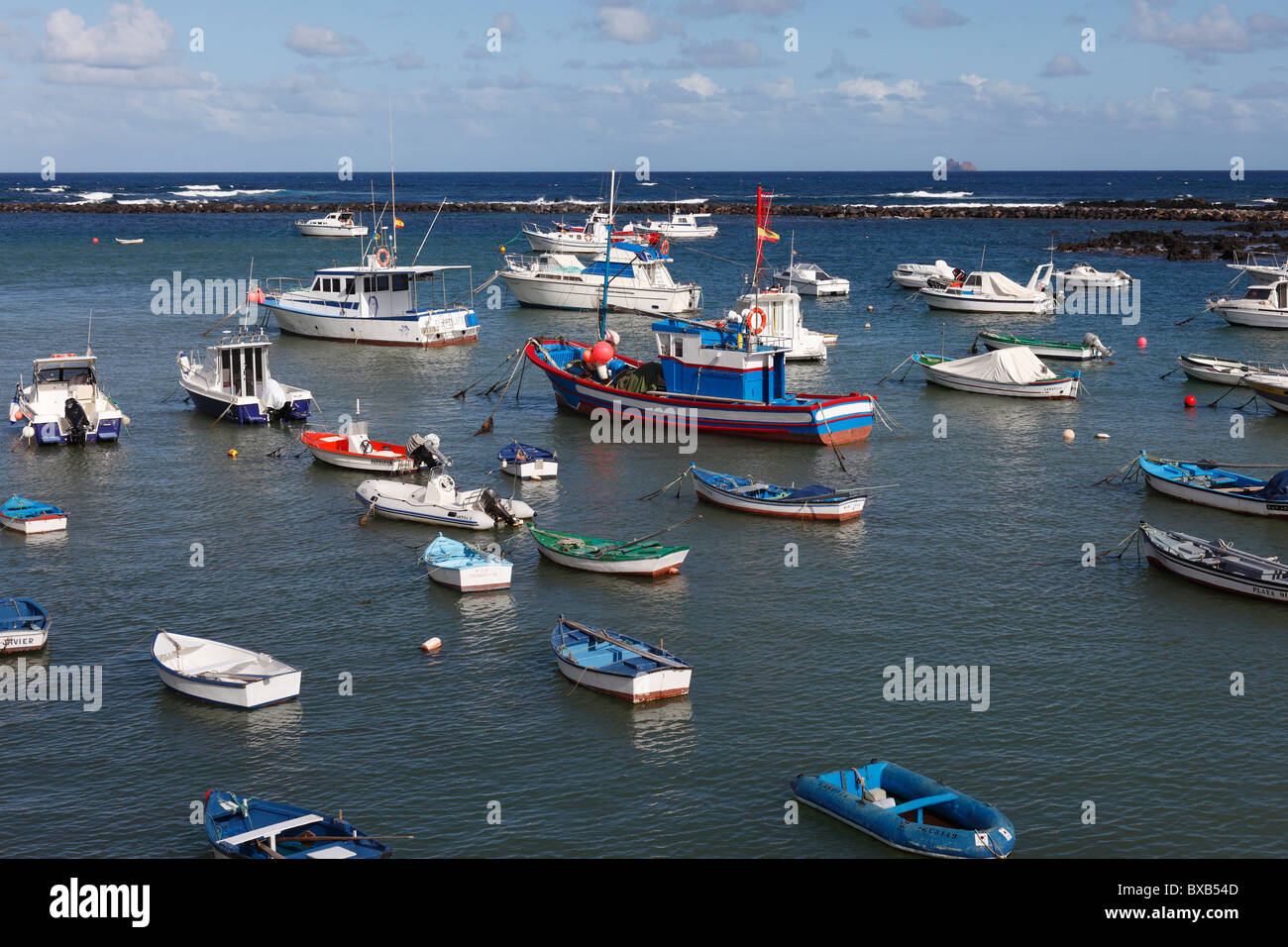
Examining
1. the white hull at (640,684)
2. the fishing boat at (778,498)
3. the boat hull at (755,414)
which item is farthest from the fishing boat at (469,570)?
the boat hull at (755,414)

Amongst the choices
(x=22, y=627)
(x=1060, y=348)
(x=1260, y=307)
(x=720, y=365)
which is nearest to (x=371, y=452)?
(x=720, y=365)

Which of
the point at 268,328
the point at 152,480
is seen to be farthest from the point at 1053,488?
the point at 268,328

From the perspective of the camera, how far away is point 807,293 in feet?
294

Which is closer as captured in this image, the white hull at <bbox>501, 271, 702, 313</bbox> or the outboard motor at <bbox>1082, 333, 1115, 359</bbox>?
the outboard motor at <bbox>1082, 333, 1115, 359</bbox>

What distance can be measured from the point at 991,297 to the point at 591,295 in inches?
976

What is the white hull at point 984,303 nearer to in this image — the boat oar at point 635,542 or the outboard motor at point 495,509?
the boat oar at point 635,542

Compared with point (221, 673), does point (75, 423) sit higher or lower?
higher

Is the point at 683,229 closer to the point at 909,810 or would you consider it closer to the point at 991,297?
the point at 991,297

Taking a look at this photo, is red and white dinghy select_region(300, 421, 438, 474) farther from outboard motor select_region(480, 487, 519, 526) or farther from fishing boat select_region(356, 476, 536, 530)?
outboard motor select_region(480, 487, 519, 526)

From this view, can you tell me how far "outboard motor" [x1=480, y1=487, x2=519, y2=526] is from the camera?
3559 centimetres

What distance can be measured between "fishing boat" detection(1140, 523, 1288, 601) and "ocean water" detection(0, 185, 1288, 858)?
1.54ft

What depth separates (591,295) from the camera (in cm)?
8069

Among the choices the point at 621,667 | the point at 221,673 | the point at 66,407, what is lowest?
the point at 221,673

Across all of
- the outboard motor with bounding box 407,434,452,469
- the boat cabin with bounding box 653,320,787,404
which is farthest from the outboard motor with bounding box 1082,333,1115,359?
the outboard motor with bounding box 407,434,452,469
